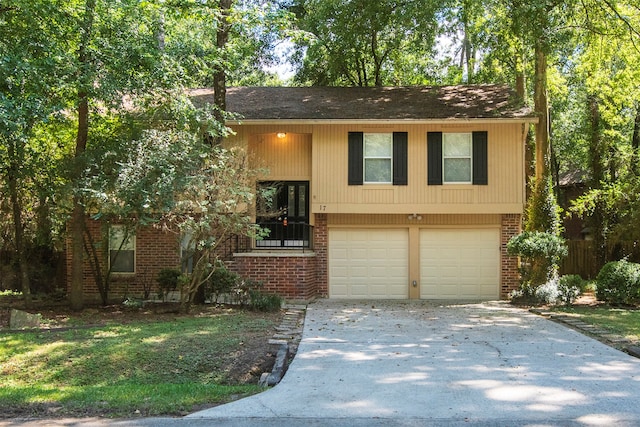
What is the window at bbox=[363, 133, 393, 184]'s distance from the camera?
677 inches

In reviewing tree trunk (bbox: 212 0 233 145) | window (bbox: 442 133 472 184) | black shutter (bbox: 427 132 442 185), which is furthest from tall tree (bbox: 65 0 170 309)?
window (bbox: 442 133 472 184)

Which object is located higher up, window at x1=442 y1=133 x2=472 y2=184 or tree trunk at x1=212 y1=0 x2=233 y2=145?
tree trunk at x1=212 y1=0 x2=233 y2=145

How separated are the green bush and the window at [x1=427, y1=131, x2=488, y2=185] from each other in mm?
3991

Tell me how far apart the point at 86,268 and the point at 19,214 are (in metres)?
3.09

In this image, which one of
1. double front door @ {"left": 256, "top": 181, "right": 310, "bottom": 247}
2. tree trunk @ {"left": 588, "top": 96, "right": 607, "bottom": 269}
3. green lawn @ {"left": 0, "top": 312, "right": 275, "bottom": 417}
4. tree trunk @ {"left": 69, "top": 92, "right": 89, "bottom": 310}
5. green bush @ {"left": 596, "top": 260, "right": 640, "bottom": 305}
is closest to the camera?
green lawn @ {"left": 0, "top": 312, "right": 275, "bottom": 417}

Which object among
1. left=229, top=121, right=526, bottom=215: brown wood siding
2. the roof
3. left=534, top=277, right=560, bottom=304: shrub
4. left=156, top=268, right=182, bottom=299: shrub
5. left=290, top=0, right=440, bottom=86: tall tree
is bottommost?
left=534, top=277, right=560, bottom=304: shrub

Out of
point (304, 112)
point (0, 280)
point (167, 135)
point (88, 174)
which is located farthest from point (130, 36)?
point (0, 280)

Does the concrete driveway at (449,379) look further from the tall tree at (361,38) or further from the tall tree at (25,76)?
the tall tree at (361,38)

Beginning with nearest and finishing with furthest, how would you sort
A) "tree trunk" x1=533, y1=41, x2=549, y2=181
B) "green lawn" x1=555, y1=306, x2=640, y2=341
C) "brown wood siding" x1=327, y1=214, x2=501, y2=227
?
1. "green lawn" x1=555, y1=306, x2=640, y2=341
2. "brown wood siding" x1=327, y1=214, x2=501, y2=227
3. "tree trunk" x1=533, y1=41, x2=549, y2=181

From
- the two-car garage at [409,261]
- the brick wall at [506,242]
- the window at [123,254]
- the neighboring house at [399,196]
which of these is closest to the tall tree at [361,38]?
the neighboring house at [399,196]

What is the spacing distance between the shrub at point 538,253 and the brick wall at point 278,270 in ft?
18.0

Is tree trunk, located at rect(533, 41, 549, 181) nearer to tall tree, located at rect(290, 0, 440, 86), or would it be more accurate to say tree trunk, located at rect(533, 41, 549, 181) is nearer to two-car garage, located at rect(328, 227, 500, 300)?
two-car garage, located at rect(328, 227, 500, 300)

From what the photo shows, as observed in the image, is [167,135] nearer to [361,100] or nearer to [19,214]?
[19,214]

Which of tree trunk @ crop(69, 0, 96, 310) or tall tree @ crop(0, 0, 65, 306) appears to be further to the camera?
tree trunk @ crop(69, 0, 96, 310)
